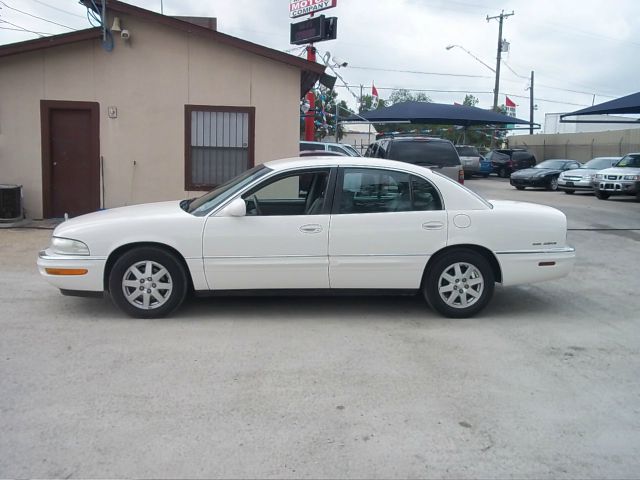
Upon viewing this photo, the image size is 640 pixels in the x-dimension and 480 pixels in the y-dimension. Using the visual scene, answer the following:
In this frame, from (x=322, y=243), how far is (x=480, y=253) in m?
1.54

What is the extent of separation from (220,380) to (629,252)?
25.6ft

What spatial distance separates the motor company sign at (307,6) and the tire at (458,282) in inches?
794

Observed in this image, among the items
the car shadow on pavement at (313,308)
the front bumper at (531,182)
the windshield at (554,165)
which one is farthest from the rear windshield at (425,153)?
the windshield at (554,165)

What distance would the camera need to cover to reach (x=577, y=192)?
23734mm

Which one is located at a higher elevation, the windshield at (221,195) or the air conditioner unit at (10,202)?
the windshield at (221,195)

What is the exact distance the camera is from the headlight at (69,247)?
230 inches

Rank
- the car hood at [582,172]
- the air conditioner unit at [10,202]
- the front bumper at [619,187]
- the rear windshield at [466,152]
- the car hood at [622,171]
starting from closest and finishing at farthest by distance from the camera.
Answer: the air conditioner unit at [10,202]
the front bumper at [619,187]
the car hood at [622,171]
the car hood at [582,172]
the rear windshield at [466,152]

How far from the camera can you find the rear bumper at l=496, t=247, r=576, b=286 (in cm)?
619

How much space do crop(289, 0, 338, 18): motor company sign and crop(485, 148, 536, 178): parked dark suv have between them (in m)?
13.2

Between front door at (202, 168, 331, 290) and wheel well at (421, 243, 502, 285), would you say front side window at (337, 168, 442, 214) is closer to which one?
front door at (202, 168, 331, 290)

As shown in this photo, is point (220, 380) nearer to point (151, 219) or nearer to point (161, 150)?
point (151, 219)

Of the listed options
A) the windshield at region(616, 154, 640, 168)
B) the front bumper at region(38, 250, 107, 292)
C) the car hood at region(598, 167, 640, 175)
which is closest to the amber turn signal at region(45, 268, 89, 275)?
the front bumper at region(38, 250, 107, 292)

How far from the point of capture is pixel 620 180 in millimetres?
19000

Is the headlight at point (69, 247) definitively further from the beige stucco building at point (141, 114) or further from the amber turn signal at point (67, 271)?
the beige stucco building at point (141, 114)
